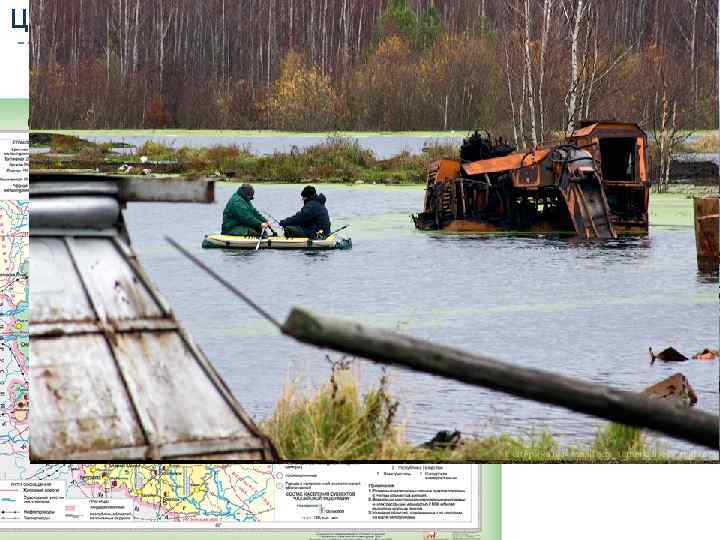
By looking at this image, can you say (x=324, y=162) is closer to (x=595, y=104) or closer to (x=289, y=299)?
(x=289, y=299)

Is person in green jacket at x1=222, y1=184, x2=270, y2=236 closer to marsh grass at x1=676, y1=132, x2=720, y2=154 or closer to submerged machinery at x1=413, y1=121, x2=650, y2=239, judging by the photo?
submerged machinery at x1=413, y1=121, x2=650, y2=239

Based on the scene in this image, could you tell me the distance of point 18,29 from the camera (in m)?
8.27

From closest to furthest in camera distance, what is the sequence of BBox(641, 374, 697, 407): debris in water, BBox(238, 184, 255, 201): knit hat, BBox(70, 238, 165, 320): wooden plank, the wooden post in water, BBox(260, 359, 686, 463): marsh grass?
BBox(70, 238, 165, 320): wooden plank
BBox(260, 359, 686, 463): marsh grass
BBox(641, 374, 697, 407): debris in water
the wooden post in water
BBox(238, 184, 255, 201): knit hat

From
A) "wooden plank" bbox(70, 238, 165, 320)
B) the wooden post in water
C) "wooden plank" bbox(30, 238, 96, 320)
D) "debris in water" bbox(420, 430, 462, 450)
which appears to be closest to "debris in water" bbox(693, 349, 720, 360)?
the wooden post in water

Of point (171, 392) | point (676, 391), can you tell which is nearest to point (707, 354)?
point (676, 391)

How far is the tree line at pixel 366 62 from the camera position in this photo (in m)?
9.63

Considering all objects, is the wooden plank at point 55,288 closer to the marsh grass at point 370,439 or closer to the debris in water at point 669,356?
the marsh grass at point 370,439

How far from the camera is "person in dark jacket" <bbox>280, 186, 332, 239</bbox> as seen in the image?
11.8 m

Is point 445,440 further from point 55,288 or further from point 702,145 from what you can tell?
point 702,145

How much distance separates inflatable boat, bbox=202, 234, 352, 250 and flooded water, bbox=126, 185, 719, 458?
0.12 m

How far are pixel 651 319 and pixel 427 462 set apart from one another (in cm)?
285

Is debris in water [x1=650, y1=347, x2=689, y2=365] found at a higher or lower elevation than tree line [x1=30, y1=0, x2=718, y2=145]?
lower

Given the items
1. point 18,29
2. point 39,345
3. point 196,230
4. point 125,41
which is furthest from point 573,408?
point 196,230

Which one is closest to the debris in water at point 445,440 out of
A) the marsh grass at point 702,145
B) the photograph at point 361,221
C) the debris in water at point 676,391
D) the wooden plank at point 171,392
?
the photograph at point 361,221
